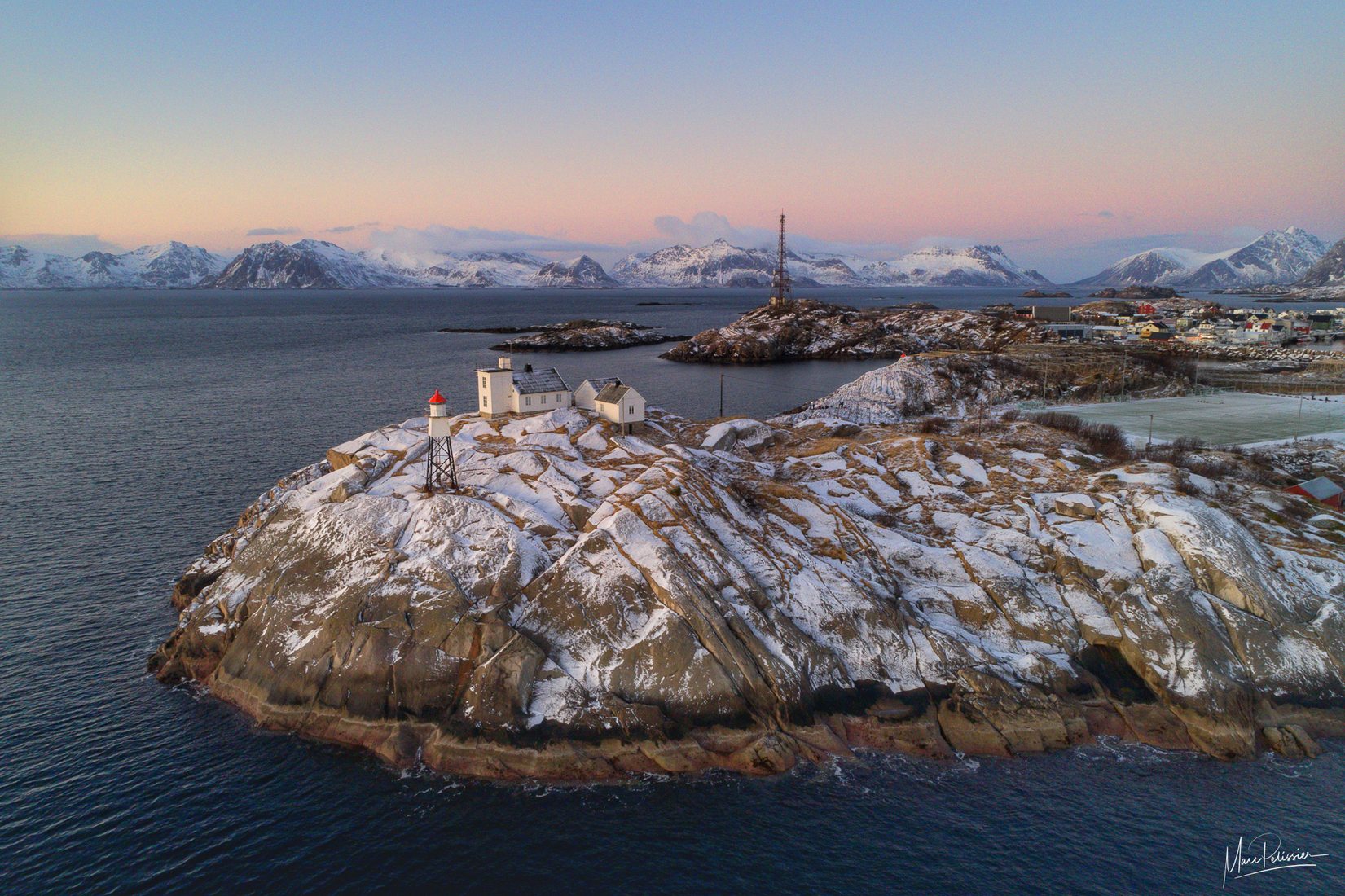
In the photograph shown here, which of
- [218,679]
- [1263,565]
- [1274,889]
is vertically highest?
[1263,565]

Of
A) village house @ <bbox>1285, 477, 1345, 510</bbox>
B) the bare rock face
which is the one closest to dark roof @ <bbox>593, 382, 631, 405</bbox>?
the bare rock face

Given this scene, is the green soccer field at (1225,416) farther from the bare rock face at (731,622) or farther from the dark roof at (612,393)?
the dark roof at (612,393)

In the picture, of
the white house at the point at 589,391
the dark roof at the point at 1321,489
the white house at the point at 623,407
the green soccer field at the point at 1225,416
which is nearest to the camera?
the dark roof at the point at 1321,489

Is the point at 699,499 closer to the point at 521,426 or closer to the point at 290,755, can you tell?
the point at 521,426

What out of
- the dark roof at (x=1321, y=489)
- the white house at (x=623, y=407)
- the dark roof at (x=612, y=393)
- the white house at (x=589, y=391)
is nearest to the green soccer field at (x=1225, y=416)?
the dark roof at (x=1321, y=489)

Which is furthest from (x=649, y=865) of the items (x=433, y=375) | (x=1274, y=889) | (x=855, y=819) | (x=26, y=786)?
(x=433, y=375)

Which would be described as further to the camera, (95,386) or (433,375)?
(433,375)

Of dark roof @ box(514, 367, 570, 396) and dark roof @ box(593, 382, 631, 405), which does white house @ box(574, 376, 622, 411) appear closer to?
dark roof @ box(593, 382, 631, 405)
